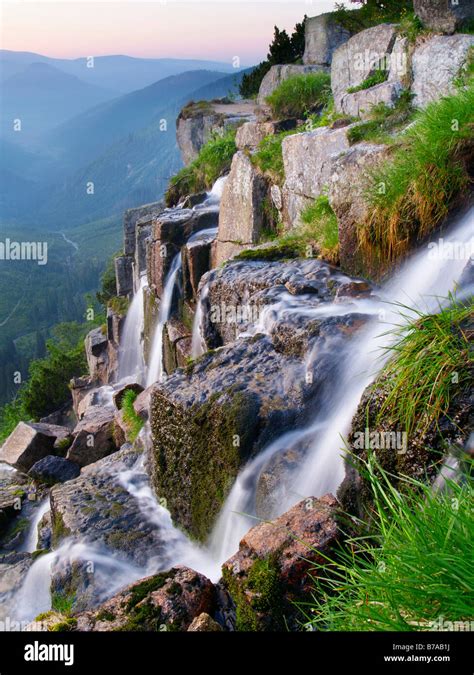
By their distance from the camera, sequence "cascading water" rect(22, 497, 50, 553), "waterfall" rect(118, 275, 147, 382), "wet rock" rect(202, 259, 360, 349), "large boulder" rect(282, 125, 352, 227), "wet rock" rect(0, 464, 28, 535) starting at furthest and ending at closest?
"waterfall" rect(118, 275, 147, 382) < "wet rock" rect(0, 464, 28, 535) < "large boulder" rect(282, 125, 352, 227) < "cascading water" rect(22, 497, 50, 553) < "wet rock" rect(202, 259, 360, 349)

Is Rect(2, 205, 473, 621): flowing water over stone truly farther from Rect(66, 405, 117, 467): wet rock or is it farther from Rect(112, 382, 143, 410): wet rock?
Result: Rect(112, 382, 143, 410): wet rock

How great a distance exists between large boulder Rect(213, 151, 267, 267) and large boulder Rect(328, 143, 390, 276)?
16.0 feet

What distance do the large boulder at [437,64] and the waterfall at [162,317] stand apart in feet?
25.3

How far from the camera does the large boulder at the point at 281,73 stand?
985 inches

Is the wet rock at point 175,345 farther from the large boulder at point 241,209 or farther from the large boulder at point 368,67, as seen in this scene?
the large boulder at point 368,67

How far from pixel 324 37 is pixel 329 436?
2348cm

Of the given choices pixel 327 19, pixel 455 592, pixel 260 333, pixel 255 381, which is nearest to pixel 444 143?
pixel 260 333

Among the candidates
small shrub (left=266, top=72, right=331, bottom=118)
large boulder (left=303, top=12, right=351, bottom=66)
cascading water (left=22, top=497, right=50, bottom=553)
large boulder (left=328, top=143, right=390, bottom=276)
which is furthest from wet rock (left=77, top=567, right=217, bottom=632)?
large boulder (left=303, top=12, right=351, bottom=66)

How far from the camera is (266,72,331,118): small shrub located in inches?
809

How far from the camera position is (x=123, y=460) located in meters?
11.4

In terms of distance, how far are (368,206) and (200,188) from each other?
48.5 ft
